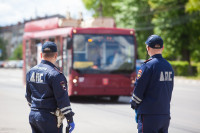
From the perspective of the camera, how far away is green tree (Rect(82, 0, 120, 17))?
52500 millimetres

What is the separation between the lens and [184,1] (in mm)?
41188

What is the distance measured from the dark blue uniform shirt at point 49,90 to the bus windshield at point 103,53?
35.4ft

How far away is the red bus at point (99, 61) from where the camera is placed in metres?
15.8

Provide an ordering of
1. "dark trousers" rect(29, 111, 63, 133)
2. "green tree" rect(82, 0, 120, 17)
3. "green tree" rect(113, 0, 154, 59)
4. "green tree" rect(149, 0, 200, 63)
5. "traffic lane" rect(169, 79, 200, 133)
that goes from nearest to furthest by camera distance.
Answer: "dark trousers" rect(29, 111, 63, 133)
"traffic lane" rect(169, 79, 200, 133)
"green tree" rect(149, 0, 200, 63)
"green tree" rect(113, 0, 154, 59)
"green tree" rect(82, 0, 120, 17)

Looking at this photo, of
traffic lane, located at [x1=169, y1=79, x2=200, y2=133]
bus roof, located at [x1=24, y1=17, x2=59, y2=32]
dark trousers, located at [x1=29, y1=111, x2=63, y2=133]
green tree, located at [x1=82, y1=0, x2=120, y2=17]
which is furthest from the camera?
green tree, located at [x1=82, y1=0, x2=120, y2=17]

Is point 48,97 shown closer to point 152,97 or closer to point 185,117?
point 152,97

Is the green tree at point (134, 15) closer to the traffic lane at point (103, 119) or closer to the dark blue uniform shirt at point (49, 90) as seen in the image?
the traffic lane at point (103, 119)

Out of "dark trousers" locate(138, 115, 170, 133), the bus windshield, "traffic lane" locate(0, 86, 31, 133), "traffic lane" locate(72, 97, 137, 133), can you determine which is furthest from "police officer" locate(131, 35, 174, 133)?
the bus windshield

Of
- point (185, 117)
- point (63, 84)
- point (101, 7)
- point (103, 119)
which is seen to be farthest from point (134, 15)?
point (63, 84)

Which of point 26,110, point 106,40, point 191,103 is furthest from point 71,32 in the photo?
point 191,103

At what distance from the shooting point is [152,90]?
5.00 meters

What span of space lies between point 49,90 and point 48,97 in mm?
80

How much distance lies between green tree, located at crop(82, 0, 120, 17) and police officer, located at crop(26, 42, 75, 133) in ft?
155

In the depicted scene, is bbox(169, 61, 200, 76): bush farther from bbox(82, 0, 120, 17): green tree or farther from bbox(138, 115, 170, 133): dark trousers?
bbox(138, 115, 170, 133): dark trousers
